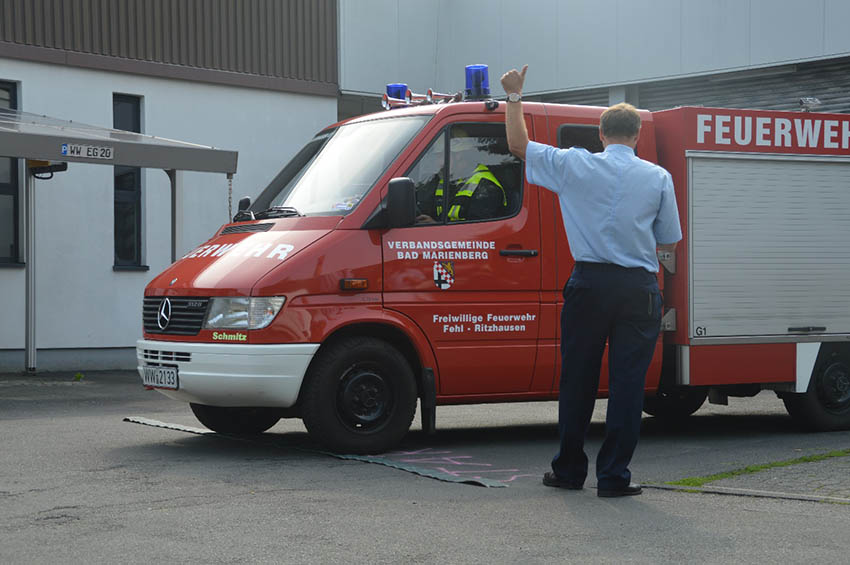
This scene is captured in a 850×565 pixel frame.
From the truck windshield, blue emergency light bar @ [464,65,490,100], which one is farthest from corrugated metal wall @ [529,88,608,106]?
the truck windshield

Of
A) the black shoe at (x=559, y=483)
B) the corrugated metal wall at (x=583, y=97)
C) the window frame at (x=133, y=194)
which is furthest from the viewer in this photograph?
the corrugated metal wall at (x=583, y=97)

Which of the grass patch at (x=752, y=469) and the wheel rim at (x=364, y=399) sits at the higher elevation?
the wheel rim at (x=364, y=399)

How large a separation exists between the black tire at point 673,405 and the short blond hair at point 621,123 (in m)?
4.40

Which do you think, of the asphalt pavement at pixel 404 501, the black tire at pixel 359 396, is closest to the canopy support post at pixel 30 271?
the asphalt pavement at pixel 404 501

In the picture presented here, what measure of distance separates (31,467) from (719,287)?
499 centimetres

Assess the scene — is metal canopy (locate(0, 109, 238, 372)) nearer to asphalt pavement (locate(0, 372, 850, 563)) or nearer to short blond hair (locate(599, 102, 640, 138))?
asphalt pavement (locate(0, 372, 850, 563))

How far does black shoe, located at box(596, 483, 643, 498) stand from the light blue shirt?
1.11 metres

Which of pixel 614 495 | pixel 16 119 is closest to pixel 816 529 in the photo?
pixel 614 495

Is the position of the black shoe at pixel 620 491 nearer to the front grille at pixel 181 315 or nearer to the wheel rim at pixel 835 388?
the front grille at pixel 181 315

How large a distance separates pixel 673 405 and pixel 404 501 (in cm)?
523

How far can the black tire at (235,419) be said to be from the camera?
9055 mm

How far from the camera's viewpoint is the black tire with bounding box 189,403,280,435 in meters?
9.05

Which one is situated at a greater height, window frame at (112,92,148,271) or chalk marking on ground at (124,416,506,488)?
window frame at (112,92,148,271)

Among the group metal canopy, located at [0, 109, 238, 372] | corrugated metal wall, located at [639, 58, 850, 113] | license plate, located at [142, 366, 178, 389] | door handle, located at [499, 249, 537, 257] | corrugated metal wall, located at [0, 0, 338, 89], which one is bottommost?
license plate, located at [142, 366, 178, 389]
